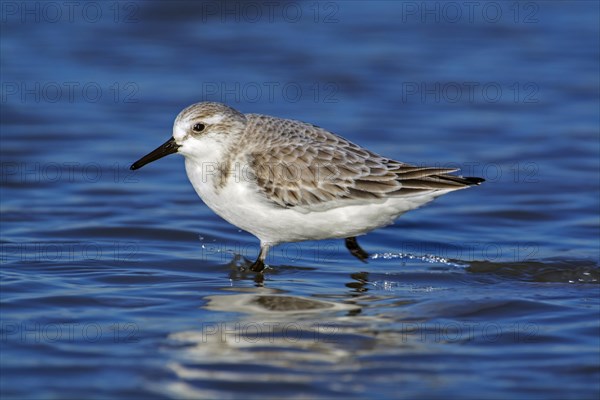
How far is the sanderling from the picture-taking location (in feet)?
31.1

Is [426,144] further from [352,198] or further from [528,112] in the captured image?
[352,198]

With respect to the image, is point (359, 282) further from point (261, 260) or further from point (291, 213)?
point (261, 260)

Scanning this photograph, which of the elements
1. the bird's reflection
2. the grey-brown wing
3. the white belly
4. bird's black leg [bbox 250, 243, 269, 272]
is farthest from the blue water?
the grey-brown wing

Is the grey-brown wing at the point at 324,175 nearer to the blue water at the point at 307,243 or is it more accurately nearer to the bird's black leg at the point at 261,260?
the bird's black leg at the point at 261,260

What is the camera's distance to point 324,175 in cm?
957

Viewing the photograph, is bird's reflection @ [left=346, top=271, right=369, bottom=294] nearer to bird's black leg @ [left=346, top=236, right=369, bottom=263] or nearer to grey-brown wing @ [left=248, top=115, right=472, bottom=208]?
bird's black leg @ [left=346, top=236, right=369, bottom=263]

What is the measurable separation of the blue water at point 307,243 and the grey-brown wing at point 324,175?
844mm

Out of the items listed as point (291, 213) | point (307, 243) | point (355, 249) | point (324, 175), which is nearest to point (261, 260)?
point (291, 213)

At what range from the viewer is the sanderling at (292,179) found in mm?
9469

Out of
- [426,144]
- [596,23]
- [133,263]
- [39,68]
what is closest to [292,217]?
[133,263]

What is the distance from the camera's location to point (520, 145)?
14859mm

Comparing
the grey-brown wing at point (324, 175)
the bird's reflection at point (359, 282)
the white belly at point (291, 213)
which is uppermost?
the grey-brown wing at point (324, 175)

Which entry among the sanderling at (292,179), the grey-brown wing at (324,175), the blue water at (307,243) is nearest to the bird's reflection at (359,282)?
the blue water at (307,243)

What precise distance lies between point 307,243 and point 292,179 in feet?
6.27
